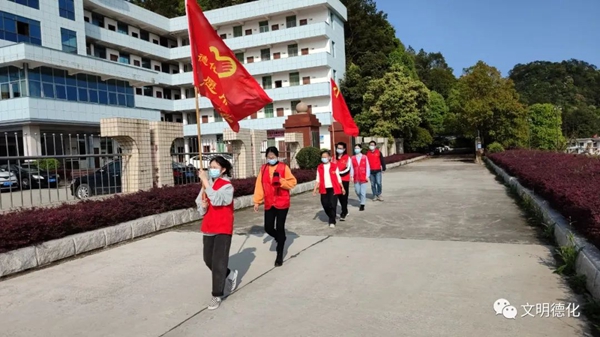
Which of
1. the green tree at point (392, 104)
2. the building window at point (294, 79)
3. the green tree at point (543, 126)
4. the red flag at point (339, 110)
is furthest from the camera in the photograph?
the building window at point (294, 79)

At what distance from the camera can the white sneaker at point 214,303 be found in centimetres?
394

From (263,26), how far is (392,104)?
14.7 m

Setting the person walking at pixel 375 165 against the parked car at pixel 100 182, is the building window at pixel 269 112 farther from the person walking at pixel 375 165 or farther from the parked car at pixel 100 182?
the parked car at pixel 100 182

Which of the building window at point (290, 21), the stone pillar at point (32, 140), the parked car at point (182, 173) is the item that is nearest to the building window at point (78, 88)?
the stone pillar at point (32, 140)

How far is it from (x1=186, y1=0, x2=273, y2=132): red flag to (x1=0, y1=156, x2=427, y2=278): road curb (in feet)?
9.55

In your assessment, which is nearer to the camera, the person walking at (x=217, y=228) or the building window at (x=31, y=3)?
the person walking at (x=217, y=228)

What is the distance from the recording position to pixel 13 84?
23.1m

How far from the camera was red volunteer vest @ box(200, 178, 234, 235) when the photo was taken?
4047mm

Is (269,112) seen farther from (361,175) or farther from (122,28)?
(361,175)

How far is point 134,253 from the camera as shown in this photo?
618cm

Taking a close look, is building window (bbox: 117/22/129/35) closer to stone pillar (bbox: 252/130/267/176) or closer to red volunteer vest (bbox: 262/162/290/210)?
stone pillar (bbox: 252/130/267/176)

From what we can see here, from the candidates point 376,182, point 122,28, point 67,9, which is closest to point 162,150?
point 376,182

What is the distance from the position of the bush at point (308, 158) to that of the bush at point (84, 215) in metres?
7.07

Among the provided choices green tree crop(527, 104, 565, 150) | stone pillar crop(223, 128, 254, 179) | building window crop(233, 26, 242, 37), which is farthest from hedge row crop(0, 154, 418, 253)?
building window crop(233, 26, 242, 37)
